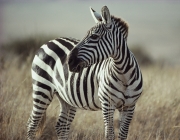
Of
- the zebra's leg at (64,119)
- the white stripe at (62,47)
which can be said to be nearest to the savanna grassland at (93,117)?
the zebra's leg at (64,119)

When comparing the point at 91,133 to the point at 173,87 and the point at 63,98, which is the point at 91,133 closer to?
the point at 63,98

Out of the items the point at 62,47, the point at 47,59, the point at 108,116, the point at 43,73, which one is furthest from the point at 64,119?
the point at 108,116

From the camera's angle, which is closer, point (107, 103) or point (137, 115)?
point (107, 103)

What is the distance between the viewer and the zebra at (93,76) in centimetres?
275

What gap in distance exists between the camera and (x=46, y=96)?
3.57 metres

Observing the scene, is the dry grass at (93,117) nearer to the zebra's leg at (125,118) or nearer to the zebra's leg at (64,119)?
the zebra's leg at (64,119)

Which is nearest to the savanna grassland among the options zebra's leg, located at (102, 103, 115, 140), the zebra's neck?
zebra's leg, located at (102, 103, 115, 140)

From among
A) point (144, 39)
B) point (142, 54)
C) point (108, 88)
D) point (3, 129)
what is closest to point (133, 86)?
point (108, 88)

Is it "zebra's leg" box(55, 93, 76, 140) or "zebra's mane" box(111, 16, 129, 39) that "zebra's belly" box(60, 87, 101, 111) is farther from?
"zebra's mane" box(111, 16, 129, 39)

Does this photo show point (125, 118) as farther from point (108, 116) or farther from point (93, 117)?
point (93, 117)

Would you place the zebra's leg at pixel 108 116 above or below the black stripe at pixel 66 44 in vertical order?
below

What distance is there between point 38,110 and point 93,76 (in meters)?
0.79

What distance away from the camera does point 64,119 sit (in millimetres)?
3842

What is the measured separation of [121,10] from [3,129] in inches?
110
